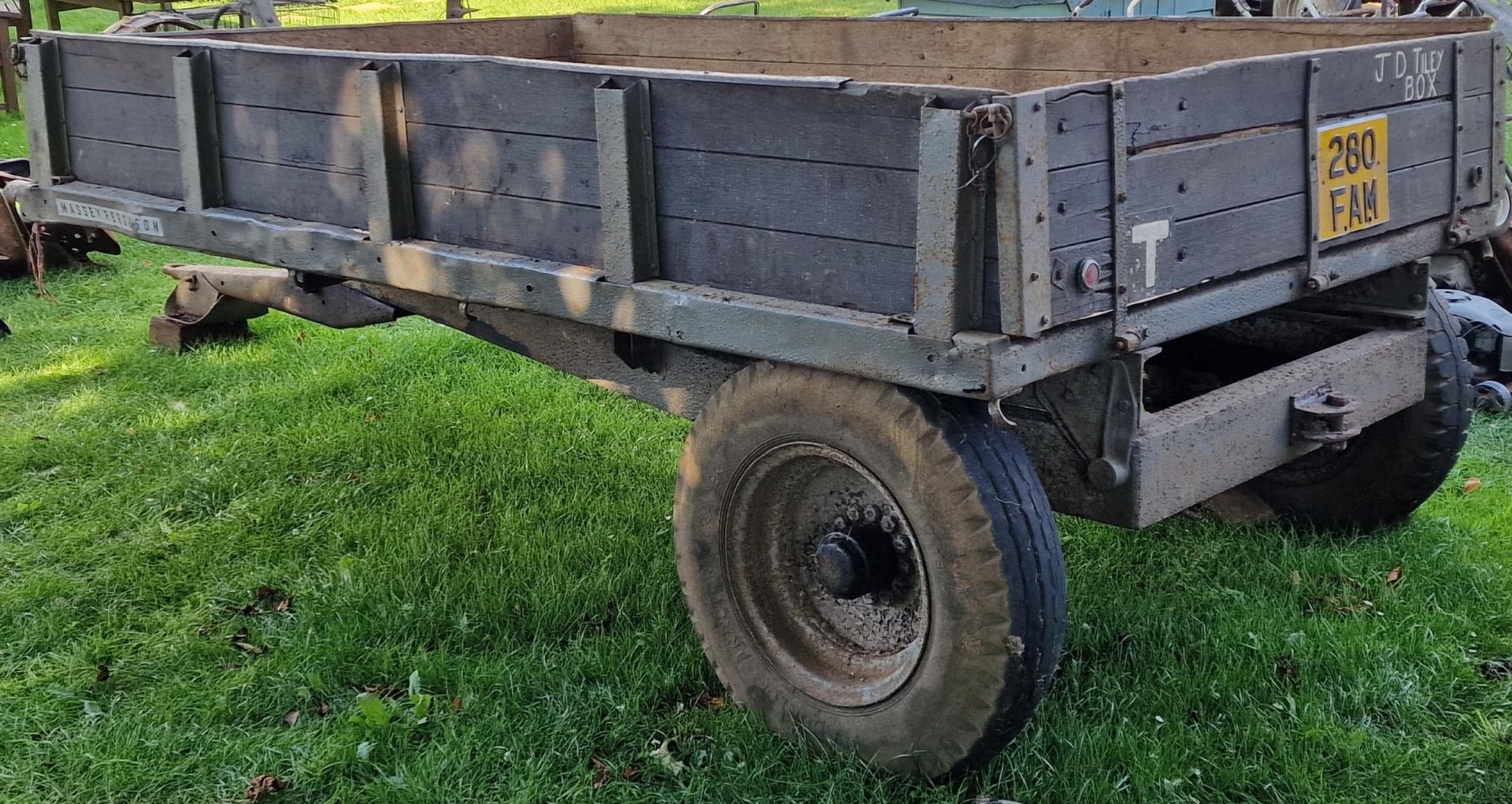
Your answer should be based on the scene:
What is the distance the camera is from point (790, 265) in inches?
115

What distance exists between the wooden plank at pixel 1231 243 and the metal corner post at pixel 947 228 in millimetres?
157

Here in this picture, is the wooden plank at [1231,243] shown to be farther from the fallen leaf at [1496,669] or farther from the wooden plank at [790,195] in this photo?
the fallen leaf at [1496,669]

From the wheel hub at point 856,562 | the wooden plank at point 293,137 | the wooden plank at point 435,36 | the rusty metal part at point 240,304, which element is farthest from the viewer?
the wooden plank at point 435,36

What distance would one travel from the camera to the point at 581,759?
326 cm

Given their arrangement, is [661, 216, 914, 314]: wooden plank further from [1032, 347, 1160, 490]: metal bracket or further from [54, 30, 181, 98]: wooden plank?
[54, 30, 181, 98]: wooden plank

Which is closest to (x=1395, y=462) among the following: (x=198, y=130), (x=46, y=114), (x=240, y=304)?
(x=198, y=130)

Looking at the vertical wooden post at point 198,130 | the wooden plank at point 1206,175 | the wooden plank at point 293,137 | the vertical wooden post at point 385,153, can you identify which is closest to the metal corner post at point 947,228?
the wooden plank at point 1206,175

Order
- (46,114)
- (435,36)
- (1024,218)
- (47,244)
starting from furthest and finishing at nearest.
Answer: (47,244), (435,36), (46,114), (1024,218)

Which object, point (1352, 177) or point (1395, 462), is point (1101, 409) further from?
point (1395, 462)

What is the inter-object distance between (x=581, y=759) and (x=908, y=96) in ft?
5.53

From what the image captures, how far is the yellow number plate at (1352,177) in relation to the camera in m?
3.20

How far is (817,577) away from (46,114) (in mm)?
2961

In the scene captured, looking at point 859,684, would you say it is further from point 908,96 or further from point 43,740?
point 43,740

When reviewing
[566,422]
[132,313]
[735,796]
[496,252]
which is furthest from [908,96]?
[132,313]
